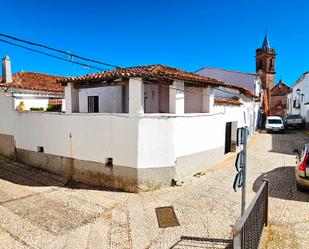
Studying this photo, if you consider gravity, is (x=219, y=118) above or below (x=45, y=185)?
above

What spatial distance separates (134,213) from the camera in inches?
285

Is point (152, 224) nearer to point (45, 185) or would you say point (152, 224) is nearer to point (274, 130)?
point (45, 185)

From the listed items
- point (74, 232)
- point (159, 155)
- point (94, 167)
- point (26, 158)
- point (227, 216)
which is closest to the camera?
point (74, 232)

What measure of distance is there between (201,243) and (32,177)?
8.19 metres

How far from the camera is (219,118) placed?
1228cm

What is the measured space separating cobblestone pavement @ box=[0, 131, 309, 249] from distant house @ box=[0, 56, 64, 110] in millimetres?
4782

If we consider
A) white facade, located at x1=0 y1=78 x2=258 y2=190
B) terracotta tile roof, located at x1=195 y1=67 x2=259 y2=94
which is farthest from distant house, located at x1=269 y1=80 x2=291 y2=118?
white facade, located at x1=0 y1=78 x2=258 y2=190

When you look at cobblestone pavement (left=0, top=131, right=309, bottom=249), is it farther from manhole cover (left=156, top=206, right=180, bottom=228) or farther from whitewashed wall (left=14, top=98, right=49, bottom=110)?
whitewashed wall (left=14, top=98, right=49, bottom=110)

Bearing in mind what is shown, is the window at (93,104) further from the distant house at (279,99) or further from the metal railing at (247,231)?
the distant house at (279,99)

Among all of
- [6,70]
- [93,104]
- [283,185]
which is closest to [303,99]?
[283,185]

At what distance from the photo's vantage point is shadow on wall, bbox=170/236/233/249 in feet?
17.8

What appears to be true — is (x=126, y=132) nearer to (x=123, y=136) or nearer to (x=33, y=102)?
(x=123, y=136)

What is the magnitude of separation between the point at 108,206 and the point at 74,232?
1619 mm

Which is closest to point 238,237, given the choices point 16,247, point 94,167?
point 16,247
